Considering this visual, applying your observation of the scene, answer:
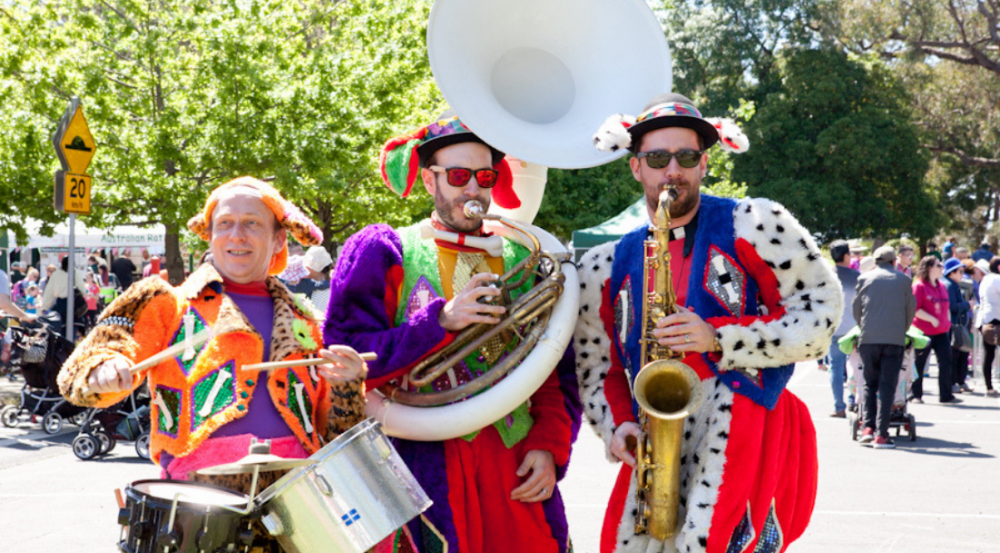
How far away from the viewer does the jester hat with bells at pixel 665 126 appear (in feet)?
10.5

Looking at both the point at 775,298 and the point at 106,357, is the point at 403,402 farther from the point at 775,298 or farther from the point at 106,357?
the point at 775,298

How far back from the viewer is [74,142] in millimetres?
9602

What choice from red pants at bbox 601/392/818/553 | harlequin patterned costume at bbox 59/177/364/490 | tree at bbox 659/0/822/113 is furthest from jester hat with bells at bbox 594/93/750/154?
tree at bbox 659/0/822/113

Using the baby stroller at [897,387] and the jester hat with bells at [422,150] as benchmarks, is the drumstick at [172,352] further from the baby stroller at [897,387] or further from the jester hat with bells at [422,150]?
the baby stroller at [897,387]

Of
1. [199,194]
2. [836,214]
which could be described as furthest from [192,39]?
[836,214]

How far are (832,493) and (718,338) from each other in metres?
4.96

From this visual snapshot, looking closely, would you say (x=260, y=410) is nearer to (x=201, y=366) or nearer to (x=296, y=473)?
(x=201, y=366)

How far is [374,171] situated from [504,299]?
1094cm

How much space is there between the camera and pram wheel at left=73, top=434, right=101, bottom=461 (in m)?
8.63

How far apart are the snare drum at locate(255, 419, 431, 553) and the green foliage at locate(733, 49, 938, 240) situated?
31895 millimetres

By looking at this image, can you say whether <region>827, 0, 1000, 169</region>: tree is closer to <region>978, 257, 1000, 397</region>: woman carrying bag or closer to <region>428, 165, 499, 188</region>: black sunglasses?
<region>978, 257, 1000, 397</region>: woman carrying bag

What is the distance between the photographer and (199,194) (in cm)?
1244

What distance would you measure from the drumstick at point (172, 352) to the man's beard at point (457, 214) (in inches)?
33.9

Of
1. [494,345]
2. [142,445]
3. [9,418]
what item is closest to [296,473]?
[494,345]
